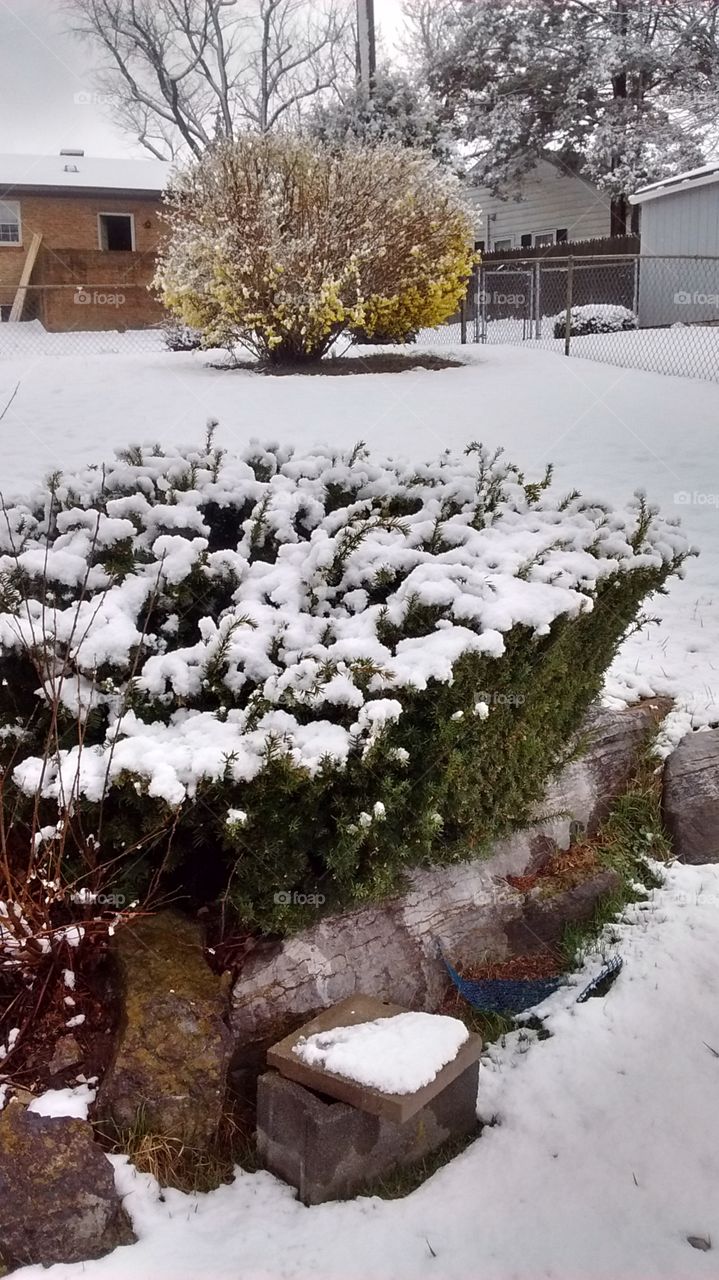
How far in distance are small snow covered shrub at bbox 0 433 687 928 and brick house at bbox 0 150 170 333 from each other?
56.7ft

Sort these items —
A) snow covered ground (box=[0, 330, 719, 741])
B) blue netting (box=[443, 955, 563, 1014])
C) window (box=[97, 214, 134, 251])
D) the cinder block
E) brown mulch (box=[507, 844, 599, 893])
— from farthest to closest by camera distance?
window (box=[97, 214, 134, 251])
snow covered ground (box=[0, 330, 719, 741])
brown mulch (box=[507, 844, 599, 893])
blue netting (box=[443, 955, 563, 1014])
the cinder block

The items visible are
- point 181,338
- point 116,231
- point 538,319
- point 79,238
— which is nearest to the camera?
point 181,338

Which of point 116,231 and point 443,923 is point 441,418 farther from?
point 116,231

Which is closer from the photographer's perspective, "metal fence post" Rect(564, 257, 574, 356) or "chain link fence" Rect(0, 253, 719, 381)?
"metal fence post" Rect(564, 257, 574, 356)

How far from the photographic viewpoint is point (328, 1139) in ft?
8.63

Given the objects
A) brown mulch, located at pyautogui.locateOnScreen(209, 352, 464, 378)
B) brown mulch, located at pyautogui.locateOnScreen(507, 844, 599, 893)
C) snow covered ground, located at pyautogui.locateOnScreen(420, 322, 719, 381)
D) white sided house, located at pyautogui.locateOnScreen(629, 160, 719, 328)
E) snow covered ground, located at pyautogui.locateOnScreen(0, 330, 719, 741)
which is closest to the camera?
brown mulch, located at pyautogui.locateOnScreen(507, 844, 599, 893)

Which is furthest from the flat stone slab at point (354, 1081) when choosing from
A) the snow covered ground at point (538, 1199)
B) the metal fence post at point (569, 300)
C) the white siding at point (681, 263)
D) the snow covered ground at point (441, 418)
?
the white siding at point (681, 263)

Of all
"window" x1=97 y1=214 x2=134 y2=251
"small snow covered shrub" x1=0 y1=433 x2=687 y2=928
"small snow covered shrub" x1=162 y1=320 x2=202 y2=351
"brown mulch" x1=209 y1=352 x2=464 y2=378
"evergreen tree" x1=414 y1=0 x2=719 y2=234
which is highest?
"evergreen tree" x1=414 y1=0 x2=719 y2=234

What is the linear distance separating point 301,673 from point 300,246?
9565mm

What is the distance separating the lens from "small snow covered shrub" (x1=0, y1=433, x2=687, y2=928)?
285 centimetres

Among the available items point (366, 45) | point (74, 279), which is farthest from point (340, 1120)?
point (366, 45)

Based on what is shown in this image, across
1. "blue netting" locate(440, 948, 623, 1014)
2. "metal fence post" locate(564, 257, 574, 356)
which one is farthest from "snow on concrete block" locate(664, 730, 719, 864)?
"metal fence post" locate(564, 257, 574, 356)

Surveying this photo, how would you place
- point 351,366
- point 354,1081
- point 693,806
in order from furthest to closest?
point 351,366 < point 693,806 < point 354,1081

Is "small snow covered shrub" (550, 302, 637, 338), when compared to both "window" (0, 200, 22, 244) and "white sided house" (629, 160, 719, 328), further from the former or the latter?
"window" (0, 200, 22, 244)
